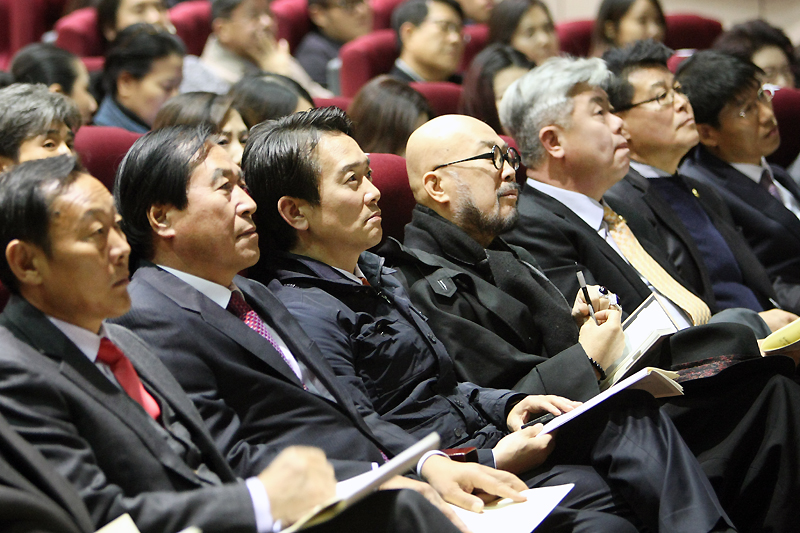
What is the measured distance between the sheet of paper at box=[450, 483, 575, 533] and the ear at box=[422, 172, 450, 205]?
73cm

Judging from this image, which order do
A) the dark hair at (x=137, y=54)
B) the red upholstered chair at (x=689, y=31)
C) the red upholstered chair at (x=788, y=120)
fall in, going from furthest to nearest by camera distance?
the red upholstered chair at (x=689, y=31) → the red upholstered chair at (x=788, y=120) → the dark hair at (x=137, y=54)

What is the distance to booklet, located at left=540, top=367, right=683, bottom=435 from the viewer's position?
1.38 m

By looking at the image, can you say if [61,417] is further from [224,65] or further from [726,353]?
[224,65]

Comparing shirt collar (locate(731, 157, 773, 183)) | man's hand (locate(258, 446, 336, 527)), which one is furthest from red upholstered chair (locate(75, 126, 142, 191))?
shirt collar (locate(731, 157, 773, 183))

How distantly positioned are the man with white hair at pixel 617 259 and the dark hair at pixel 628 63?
256 millimetres

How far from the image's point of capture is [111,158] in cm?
197

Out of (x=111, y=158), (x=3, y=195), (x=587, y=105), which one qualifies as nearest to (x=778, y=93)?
(x=587, y=105)

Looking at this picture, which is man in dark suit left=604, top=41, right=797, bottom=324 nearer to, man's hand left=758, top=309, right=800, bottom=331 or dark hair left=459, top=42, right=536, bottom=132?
man's hand left=758, top=309, right=800, bottom=331

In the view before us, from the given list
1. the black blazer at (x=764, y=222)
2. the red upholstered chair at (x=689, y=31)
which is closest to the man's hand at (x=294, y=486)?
the black blazer at (x=764, y=222)

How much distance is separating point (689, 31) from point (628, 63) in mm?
1906

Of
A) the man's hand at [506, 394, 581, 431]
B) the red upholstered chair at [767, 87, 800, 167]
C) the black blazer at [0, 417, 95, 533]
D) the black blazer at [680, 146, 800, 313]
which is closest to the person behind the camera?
the black blazer at [0, 417, 95, 533]

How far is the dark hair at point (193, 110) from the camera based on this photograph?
2035 millimetres

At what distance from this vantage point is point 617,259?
6.71 feet

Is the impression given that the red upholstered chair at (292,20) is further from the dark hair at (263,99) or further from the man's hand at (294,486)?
the man's hand at (294,486)
